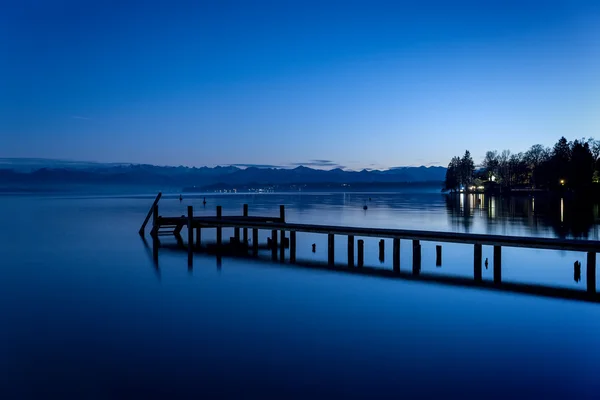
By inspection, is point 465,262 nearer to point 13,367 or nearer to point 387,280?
point 387,280

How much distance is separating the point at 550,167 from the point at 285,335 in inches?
5335

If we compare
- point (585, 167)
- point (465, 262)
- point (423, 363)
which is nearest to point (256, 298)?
point (423, 363)

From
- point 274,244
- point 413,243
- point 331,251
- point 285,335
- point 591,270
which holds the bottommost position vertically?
point 285,335

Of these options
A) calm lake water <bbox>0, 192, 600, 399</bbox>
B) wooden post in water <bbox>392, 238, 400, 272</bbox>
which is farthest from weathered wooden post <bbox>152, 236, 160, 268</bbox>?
wooden post in water <bbox>392, 238, 400, 272</bbox>

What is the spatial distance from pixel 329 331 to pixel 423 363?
337cm

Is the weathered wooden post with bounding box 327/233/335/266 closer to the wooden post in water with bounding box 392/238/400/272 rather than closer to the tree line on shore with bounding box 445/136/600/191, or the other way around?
the wooden post in water with bounding box 392/238/400/272

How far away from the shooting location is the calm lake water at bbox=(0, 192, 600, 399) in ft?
35.7

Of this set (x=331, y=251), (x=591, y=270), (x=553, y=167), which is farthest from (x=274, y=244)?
(x=553, y=167)

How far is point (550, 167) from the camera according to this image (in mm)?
134000

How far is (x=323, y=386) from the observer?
421 inches

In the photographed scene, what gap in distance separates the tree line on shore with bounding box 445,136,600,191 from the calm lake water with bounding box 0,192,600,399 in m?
106

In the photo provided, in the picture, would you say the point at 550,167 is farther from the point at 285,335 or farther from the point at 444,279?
the point at 285,335

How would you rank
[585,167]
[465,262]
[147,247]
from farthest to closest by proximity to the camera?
[585,167]
[147,247]
[465,262]

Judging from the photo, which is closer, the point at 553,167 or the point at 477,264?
the point at 477,264
